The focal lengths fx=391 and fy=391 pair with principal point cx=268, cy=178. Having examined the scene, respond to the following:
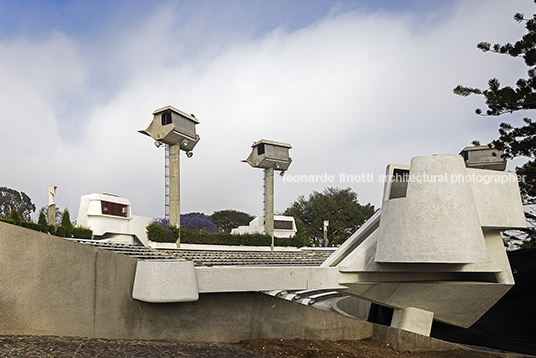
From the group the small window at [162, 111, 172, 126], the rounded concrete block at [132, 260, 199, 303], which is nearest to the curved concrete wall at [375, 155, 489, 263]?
the rounded concrete block at [132, 260, 199, 303]

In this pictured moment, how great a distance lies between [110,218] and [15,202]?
32112mm

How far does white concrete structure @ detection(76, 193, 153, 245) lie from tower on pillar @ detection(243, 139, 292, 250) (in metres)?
11.3

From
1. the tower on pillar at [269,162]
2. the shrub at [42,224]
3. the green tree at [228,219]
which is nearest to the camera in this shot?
the shrub at [42,224]

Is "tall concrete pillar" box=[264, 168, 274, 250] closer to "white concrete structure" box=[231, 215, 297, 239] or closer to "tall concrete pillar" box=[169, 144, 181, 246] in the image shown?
"white concrete structure" box=[231, 215, 297, 239]

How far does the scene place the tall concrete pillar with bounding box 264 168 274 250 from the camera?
109 ft

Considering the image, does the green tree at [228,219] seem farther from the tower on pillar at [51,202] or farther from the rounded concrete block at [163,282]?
the rounded concrete block at [163,282]

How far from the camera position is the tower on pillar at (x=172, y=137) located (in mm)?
25766

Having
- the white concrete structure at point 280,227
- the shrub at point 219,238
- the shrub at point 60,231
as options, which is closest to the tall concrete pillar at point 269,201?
the shrub at point 219,238

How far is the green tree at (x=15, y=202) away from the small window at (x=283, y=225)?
3009 cm

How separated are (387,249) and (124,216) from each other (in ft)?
64.2

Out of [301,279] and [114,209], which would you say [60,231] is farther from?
[301,279]

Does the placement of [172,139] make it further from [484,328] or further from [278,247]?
[484,328]

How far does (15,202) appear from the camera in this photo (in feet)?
154

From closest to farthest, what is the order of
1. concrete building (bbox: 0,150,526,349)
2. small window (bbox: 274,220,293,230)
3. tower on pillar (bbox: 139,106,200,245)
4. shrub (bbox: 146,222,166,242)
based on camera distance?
1. concrete building (bbox: 0,150,526,349)
2. shrub (bbox: 146,222,166,242)
3. tower on pillar (bbox: 139,106,200,245)
4. small window (bbox: 274,220,293,230)
